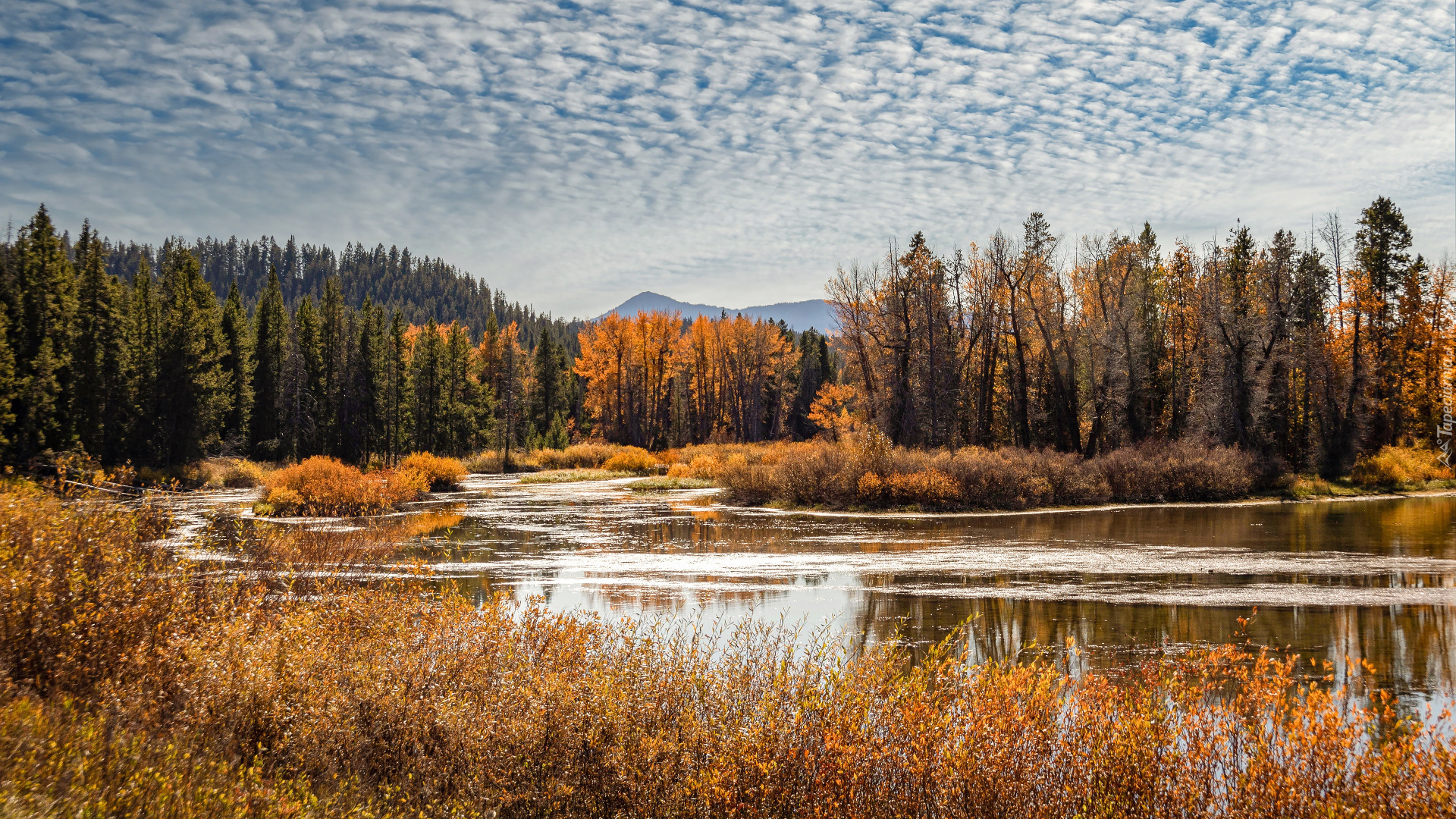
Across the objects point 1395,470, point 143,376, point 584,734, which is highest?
point 143,376

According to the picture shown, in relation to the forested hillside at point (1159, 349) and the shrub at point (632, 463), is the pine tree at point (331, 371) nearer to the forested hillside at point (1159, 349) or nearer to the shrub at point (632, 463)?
the shrub at point (632, 463)

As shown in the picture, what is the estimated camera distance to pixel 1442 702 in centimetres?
936

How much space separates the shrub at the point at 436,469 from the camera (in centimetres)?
4678

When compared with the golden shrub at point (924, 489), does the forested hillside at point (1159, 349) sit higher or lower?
higher

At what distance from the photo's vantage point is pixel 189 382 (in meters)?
58.6

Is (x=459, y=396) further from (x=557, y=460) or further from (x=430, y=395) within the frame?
(x=557, y=460)

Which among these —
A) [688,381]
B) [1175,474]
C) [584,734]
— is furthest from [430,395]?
[584,734]

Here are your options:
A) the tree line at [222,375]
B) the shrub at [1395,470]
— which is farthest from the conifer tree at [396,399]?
the shrub at [1395,470]

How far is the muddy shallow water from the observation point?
12500 mm

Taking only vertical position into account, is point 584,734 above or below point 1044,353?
below

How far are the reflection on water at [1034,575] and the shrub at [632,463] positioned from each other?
2907 centimetres

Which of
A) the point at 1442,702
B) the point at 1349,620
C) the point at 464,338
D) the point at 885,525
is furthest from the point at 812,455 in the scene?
the point at 464,338

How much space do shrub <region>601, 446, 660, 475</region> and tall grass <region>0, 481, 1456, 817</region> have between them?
2139 inches

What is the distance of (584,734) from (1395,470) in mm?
52886
